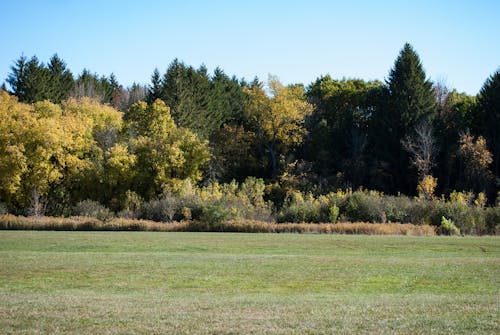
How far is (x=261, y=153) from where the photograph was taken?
266 feet

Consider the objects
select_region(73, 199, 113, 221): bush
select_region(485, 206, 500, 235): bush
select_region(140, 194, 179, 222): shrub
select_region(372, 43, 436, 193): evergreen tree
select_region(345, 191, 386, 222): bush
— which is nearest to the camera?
select_region(485, 206, 500, 235): bush

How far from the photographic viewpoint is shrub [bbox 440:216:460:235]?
47594mm

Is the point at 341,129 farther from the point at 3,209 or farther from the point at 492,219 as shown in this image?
the point at 3,209

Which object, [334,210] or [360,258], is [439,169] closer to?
[334,210]

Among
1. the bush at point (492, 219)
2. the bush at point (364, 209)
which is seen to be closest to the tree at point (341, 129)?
the bush at point (364, 209)

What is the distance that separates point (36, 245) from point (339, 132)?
51.8 meters

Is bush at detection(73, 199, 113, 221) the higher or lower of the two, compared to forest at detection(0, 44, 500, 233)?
lower

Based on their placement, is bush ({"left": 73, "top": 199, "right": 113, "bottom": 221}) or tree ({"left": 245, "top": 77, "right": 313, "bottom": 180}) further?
tree ({"left": 245, "top": 77, "right": 313, "bottom": 180})

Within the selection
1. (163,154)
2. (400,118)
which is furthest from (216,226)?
(400,118)

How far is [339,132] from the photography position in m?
79.8

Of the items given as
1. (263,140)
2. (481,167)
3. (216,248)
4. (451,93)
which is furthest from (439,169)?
(216,248)

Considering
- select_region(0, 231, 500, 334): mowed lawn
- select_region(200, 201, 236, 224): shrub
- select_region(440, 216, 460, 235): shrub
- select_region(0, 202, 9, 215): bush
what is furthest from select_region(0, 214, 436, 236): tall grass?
select_region(0, 231, 500, 334): mowed lawn

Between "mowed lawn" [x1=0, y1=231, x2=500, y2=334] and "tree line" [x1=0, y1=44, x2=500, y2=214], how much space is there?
108 feet

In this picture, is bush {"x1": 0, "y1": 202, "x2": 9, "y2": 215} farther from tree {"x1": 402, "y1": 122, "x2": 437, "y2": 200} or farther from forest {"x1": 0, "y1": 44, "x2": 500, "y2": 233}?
tree {"x1": 402, "y1": 122, "x2": 437, "y2": 200}
